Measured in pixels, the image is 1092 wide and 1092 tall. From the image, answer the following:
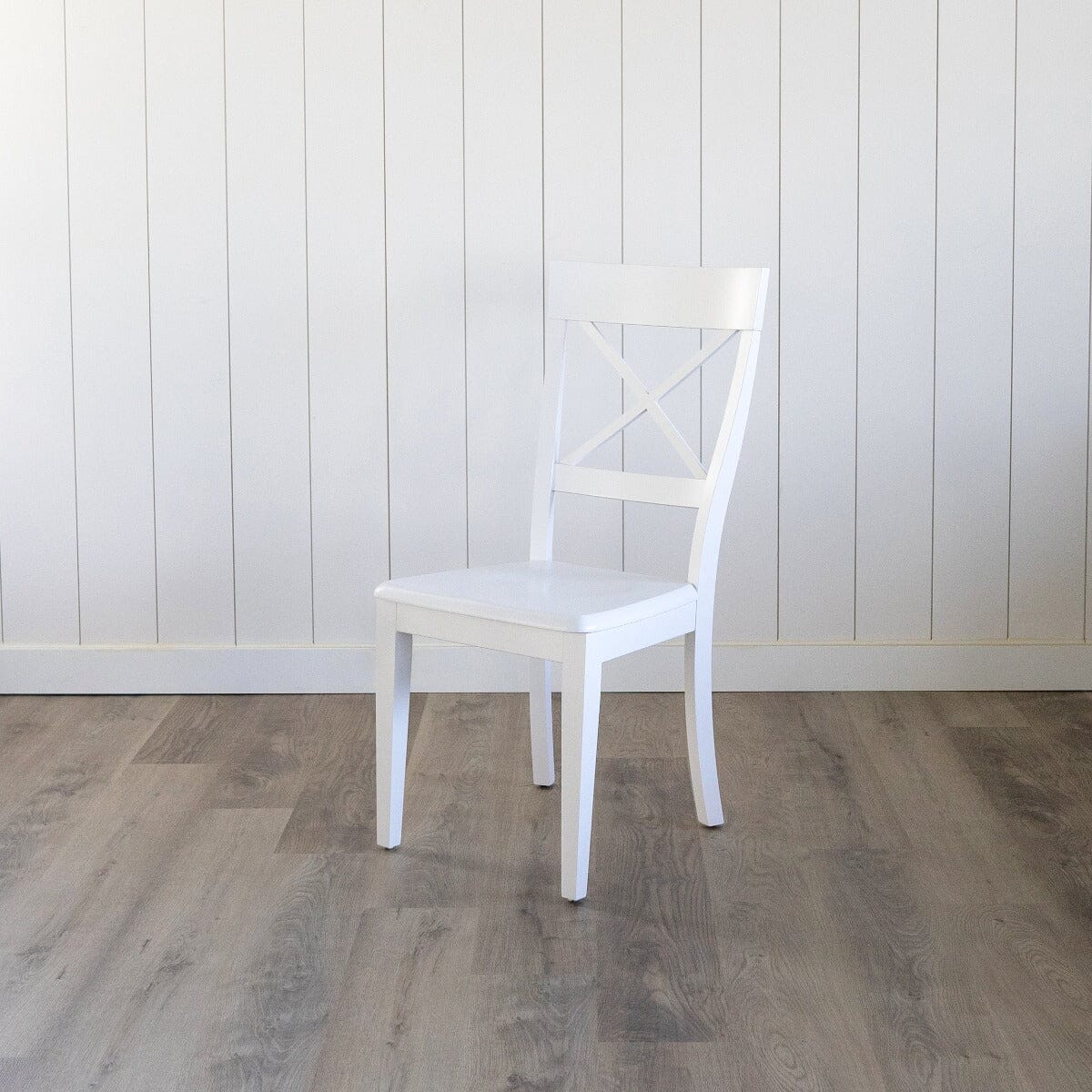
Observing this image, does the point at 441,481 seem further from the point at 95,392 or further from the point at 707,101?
the point at 707,101

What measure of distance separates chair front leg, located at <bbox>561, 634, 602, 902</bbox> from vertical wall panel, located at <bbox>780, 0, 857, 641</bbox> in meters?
1.12

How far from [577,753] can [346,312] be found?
1.29 meters

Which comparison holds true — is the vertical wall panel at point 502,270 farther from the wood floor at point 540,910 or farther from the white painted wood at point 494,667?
the wood floor at point 540,910

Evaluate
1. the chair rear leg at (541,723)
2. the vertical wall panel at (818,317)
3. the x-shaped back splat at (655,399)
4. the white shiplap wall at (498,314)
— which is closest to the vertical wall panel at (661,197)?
the white shiplap wall at (498,314)

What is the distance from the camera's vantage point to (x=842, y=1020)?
156cm

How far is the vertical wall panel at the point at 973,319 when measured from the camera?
2662mm

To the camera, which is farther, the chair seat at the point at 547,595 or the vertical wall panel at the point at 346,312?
the vertical wall panel at the point at 346,312

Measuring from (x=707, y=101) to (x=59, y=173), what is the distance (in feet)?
4.46

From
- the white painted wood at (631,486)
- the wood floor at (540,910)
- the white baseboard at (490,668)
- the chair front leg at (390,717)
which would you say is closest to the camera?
the wood floor at (540,910)

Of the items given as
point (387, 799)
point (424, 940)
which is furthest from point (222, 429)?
point (424, 940)

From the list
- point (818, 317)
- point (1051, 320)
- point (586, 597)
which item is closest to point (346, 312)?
point (818, 317)

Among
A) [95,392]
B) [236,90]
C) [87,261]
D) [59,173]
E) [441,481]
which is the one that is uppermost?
[236,90]

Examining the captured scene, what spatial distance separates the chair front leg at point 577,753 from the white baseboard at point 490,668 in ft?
3.35

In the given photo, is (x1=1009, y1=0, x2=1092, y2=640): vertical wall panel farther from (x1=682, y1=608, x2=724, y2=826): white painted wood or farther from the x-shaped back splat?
(x1=682, y1=608, x2=724, y2=826): white painted wood
